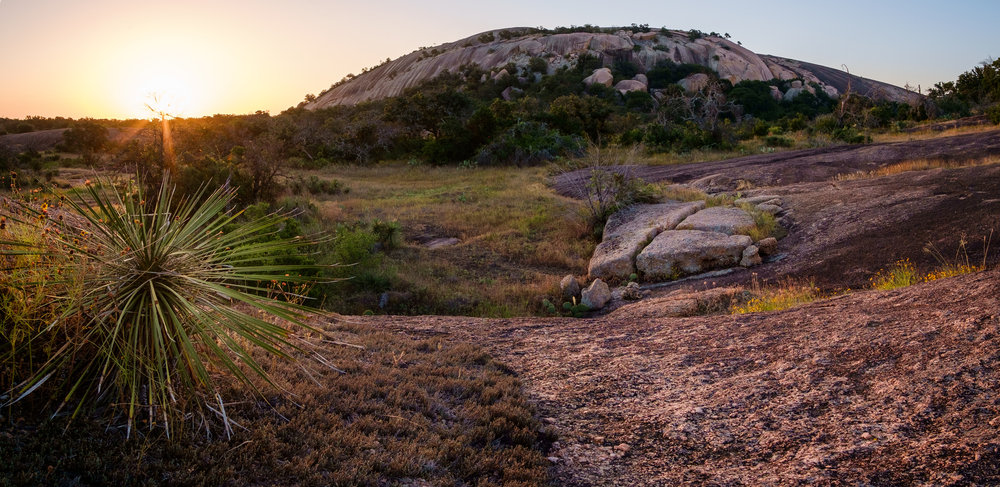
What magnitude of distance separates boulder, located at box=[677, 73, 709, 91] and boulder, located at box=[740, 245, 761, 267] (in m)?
55.9

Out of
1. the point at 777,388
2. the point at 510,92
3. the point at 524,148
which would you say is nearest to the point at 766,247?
the point at 777,388

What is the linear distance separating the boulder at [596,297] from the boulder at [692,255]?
1455 mm

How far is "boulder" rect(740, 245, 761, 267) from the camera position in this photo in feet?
29.3

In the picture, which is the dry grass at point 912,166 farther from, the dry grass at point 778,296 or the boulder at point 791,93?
the boulder at point 791,93

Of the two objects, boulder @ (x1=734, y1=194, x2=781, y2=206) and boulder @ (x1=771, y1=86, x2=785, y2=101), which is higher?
boulder @ (x1=771, y1=86, x2=785, y2=101)

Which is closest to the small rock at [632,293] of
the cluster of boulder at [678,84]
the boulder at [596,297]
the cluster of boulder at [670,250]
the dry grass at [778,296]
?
the cluster of boulder at [670,250]

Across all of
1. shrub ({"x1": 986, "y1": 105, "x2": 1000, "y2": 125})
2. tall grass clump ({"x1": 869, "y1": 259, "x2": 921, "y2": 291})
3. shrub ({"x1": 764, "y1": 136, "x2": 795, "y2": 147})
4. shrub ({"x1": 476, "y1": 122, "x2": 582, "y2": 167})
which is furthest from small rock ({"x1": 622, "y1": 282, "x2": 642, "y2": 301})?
shrub ({"x1": 986, "y1": 105, "x2": 1000, "y2": 125})

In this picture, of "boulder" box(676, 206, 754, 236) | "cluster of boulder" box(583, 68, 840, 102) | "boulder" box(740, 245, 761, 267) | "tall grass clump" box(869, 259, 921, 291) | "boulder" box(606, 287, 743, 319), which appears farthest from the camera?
"cluster of boulder" box(583, 68, 840, 102)

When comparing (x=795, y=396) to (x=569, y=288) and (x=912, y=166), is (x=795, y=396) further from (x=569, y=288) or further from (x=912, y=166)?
(x=912, y=166)

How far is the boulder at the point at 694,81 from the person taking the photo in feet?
197

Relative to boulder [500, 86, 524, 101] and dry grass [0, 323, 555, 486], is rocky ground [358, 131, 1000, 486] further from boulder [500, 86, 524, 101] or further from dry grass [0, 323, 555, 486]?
boulder [500, 86, 524, 101]

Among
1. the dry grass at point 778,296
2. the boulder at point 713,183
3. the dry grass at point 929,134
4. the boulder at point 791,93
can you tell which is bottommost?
the dry grass at point 778,296

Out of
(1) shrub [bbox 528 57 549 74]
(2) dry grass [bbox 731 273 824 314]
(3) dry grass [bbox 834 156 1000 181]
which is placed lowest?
(2) dry grass [bbox 731 273 824 314]

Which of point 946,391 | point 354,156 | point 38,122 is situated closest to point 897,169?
point 946,391
